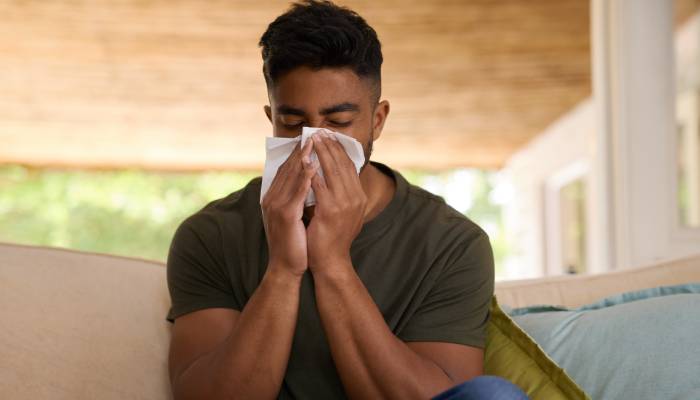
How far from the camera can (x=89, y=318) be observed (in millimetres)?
1728

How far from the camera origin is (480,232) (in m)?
1.77

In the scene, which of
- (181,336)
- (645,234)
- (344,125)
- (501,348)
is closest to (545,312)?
(501,348)

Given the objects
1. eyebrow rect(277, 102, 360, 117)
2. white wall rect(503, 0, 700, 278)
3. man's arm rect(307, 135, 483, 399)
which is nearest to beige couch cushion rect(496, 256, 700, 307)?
man's arm rect(307, 135, 483, 399)

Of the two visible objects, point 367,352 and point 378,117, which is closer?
point 367,352

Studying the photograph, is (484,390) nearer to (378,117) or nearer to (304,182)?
(304,182)

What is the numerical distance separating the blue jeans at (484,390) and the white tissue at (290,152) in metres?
0.61

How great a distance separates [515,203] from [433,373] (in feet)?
28.6

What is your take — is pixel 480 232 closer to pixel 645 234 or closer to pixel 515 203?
pixel 645 234

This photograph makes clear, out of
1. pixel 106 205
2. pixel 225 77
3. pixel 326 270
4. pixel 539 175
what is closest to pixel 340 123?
pixel 326 270

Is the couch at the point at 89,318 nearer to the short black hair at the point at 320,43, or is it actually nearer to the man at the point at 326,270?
the man at the point at 326,270

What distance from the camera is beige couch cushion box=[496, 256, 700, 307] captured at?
1904 millimetres

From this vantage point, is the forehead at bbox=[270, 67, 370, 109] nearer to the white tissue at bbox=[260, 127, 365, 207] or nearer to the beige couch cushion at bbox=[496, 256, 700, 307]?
the white tissue at bbox=[260, 127, 365, 207]

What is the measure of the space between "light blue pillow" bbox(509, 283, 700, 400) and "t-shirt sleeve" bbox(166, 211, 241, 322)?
56 cm

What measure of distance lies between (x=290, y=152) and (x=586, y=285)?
0.70 m
